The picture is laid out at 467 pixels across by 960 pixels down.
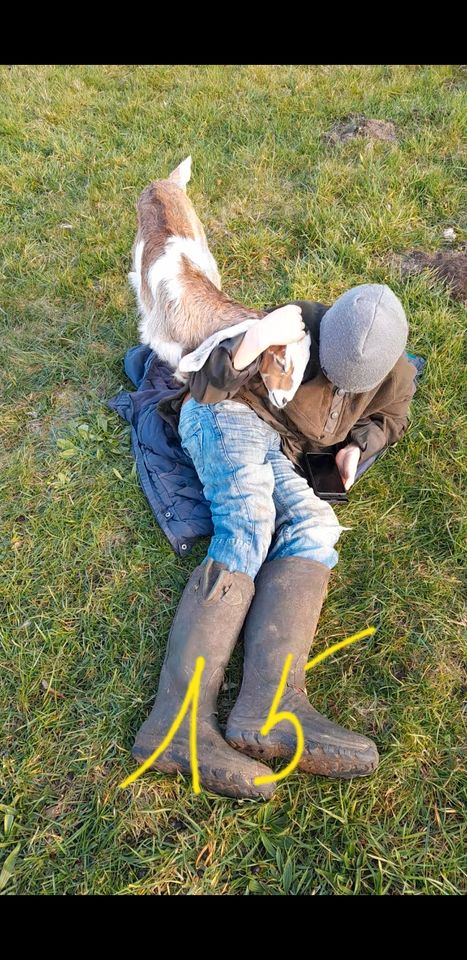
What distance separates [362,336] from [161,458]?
1.40m

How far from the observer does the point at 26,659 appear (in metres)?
2.79

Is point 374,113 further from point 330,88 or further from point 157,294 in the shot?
point 157,294

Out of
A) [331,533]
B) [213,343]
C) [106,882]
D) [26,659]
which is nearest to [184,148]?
[213,343]

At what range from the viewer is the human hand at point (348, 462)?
3.18 metres

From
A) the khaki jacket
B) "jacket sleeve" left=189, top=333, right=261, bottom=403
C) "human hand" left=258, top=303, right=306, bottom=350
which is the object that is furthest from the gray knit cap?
"jacket sleeve" left=189, top=333, right=261, bottom=403

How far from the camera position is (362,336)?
2.55m

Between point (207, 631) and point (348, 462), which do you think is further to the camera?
point (348, 462)

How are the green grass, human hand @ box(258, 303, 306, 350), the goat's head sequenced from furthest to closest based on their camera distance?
the goat's head
human hand @ box(258, 303, 306, 350)
the green grass

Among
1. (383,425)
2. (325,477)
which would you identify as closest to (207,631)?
(325,477)

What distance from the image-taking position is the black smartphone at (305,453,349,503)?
314 centimetres

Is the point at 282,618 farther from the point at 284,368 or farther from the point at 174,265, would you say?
the point at 174,265

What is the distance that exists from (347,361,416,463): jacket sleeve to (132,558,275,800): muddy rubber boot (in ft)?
3.49

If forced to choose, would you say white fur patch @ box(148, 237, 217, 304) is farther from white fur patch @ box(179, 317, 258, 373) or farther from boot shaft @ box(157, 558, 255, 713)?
boot shaft @ box(157, 558, 255, 713)

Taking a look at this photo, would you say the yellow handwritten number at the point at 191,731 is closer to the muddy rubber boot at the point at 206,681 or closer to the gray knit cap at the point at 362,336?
the muddy rubber boot at the point at 206,681
